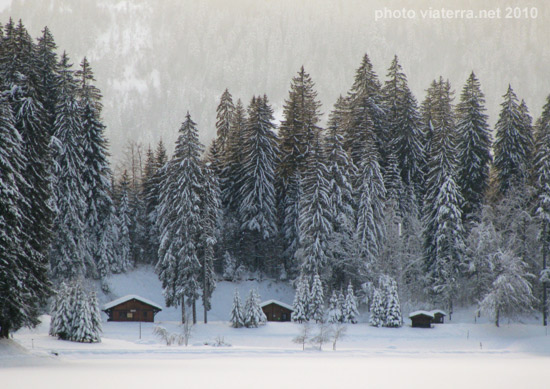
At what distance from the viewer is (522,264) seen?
4884cm

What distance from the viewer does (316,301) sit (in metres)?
49.4

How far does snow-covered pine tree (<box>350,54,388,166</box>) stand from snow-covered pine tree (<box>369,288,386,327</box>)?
54.7 ft

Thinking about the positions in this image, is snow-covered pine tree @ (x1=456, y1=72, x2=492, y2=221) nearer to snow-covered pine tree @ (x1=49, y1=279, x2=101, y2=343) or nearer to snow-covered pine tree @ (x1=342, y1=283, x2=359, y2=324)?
snow-covered pine tree @ (x1=342, y1=283, x2=359, y2=324)

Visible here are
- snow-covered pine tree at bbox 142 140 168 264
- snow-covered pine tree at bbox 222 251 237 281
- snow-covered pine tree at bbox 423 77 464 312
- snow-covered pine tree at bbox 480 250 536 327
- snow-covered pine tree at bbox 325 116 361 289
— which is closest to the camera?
snow-covered pine tree at bbox 480 250 536 327

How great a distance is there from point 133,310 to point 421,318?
83.4 feet

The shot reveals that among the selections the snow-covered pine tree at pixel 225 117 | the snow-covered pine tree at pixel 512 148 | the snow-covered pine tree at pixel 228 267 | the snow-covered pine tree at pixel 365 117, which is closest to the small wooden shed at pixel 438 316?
the snow-covered pine tree at pixel 512 148

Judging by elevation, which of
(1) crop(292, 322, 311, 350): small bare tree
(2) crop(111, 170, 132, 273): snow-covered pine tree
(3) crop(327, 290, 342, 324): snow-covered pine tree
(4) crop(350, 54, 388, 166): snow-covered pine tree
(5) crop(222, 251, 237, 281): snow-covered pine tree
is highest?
(4) crop(350, 54, 388, 166): snow-covered pine tree

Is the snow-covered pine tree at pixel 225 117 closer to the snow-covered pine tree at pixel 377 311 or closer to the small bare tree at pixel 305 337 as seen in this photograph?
the snow-covered pine tree at pixel 377 311

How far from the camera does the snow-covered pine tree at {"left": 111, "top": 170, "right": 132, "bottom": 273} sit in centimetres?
6066

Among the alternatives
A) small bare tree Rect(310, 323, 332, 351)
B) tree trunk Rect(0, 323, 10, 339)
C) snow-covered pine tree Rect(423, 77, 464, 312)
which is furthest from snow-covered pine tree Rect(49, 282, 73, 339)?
snow-covered pine tree Rect(423, 77, 464, 312)

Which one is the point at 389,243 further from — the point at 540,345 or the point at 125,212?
the point at 125,212

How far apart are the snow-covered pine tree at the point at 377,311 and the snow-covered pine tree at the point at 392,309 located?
0.28m

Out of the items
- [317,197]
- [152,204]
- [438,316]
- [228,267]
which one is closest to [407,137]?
[317,197]

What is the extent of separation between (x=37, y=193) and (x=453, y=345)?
107 ft
